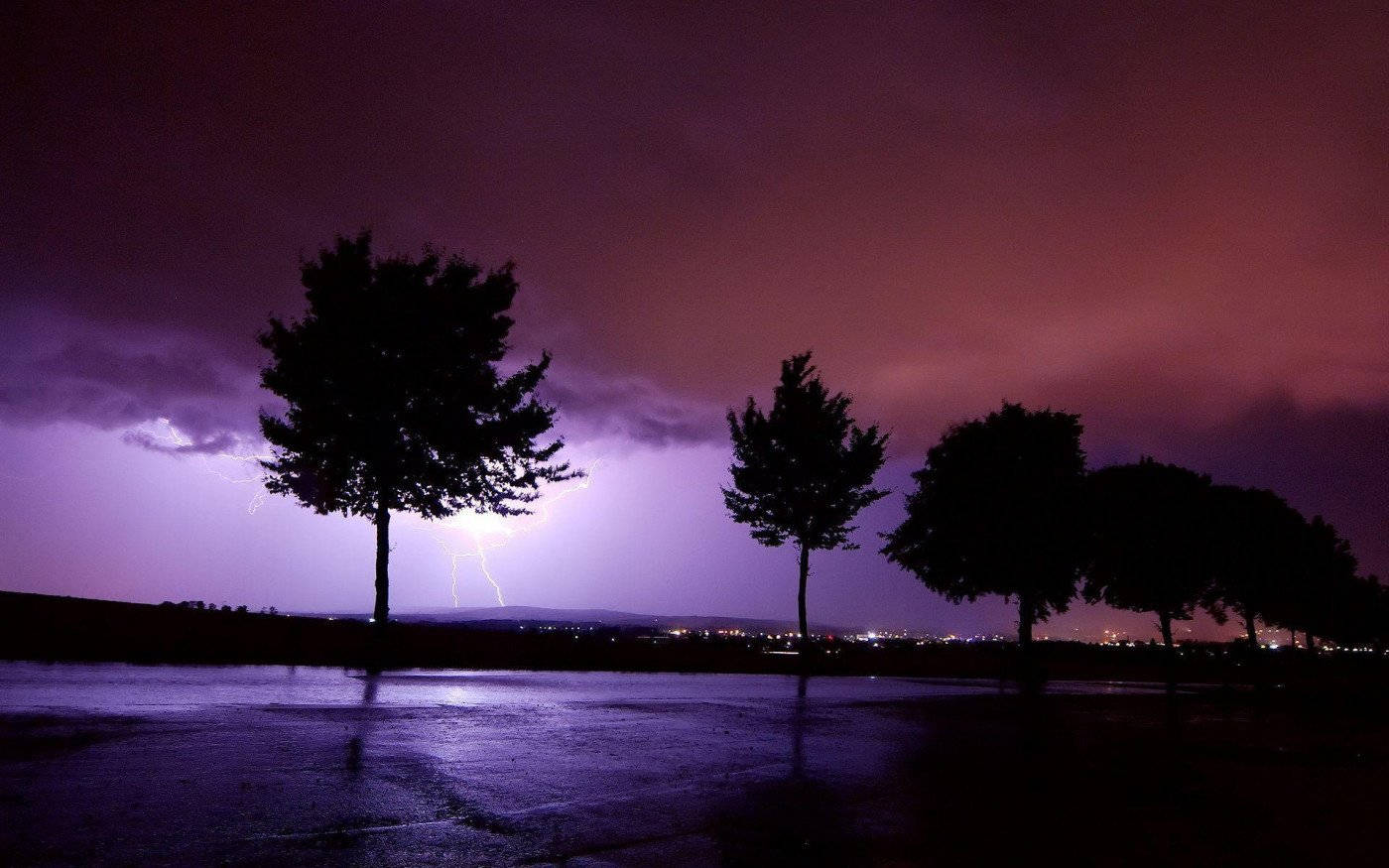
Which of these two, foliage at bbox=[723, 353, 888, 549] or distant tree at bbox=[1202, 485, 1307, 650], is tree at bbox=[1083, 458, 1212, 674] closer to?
distant tree at bbox=[1202, 485, 1307, 650]

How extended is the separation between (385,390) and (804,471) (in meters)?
15.0

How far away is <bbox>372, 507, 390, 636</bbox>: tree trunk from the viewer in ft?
69.4

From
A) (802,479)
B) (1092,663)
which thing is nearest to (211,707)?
(802,479)

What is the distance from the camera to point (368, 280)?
22594 millimetres

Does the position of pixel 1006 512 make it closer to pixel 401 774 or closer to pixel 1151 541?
pixel 1151 541

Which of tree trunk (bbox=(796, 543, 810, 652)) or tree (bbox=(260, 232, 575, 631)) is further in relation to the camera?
tree trunk (bbox=(796, 543, 810, 652))

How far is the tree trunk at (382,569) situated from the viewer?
21156mm

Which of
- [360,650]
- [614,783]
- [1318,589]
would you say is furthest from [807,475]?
[1318,589]

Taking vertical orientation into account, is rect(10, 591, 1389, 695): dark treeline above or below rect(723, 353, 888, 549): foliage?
below

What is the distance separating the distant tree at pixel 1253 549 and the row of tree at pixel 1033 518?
86 mm

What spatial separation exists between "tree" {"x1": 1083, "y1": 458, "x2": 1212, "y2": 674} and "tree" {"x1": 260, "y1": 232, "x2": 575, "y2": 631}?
30660 millimetres

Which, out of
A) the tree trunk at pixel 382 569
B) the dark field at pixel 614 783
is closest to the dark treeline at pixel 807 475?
the tree trunk at pixel 382 569

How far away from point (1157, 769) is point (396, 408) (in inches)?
744

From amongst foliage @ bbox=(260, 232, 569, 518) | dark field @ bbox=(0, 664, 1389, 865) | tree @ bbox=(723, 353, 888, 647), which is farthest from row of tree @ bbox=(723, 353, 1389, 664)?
dark field @ bbox=(0, 664, 1389, 865)
